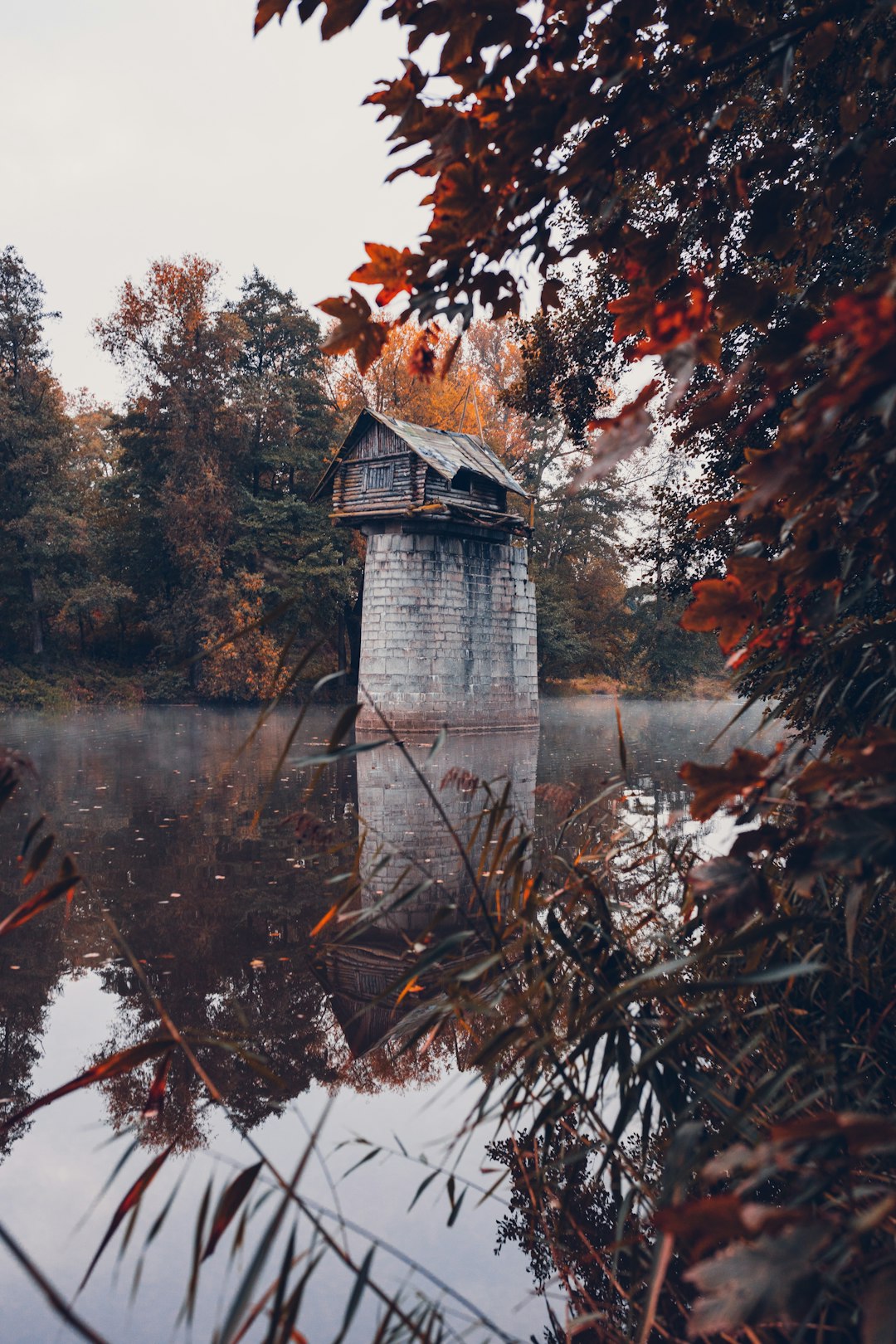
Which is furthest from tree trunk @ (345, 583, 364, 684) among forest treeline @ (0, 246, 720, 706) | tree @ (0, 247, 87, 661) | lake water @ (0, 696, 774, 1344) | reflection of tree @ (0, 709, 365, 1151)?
lake water @ (0, 696, 774, 1344)

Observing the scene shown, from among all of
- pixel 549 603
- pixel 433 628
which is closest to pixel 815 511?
pixel 433 628

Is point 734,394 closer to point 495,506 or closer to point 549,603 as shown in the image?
point 495,506

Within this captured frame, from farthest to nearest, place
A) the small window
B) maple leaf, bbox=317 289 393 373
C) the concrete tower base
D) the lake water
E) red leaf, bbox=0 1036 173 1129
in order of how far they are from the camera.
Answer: the small window, the concrete tower base, the lake water, maple leaf, bbox=317 289 393 373, red leaf, bbox=0 1036 173 1129

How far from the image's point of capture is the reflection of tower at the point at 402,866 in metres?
2.88

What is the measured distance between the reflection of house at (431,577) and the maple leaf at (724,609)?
17309 mm

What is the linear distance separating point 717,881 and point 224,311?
29.0 meters

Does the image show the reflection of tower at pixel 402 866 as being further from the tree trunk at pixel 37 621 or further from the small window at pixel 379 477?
the tree trunk at pixel 37 621

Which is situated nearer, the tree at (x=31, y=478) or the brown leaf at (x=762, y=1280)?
the brown leaf at (x=762, y=1280)

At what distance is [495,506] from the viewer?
70.9 ft

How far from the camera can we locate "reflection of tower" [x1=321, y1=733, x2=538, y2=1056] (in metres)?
2.88

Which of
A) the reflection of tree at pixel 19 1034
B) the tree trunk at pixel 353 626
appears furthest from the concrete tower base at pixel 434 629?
the reflection of tree at pixel 19 1034

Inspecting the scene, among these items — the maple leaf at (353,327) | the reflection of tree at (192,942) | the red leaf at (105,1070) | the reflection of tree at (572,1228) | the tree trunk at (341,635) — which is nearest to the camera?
the red leaf at (105,1070)

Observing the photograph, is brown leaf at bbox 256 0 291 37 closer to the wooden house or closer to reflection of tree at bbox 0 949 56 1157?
reflection of tree at bbox 0 949 56 1157

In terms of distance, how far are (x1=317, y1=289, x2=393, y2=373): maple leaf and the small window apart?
1851cm
